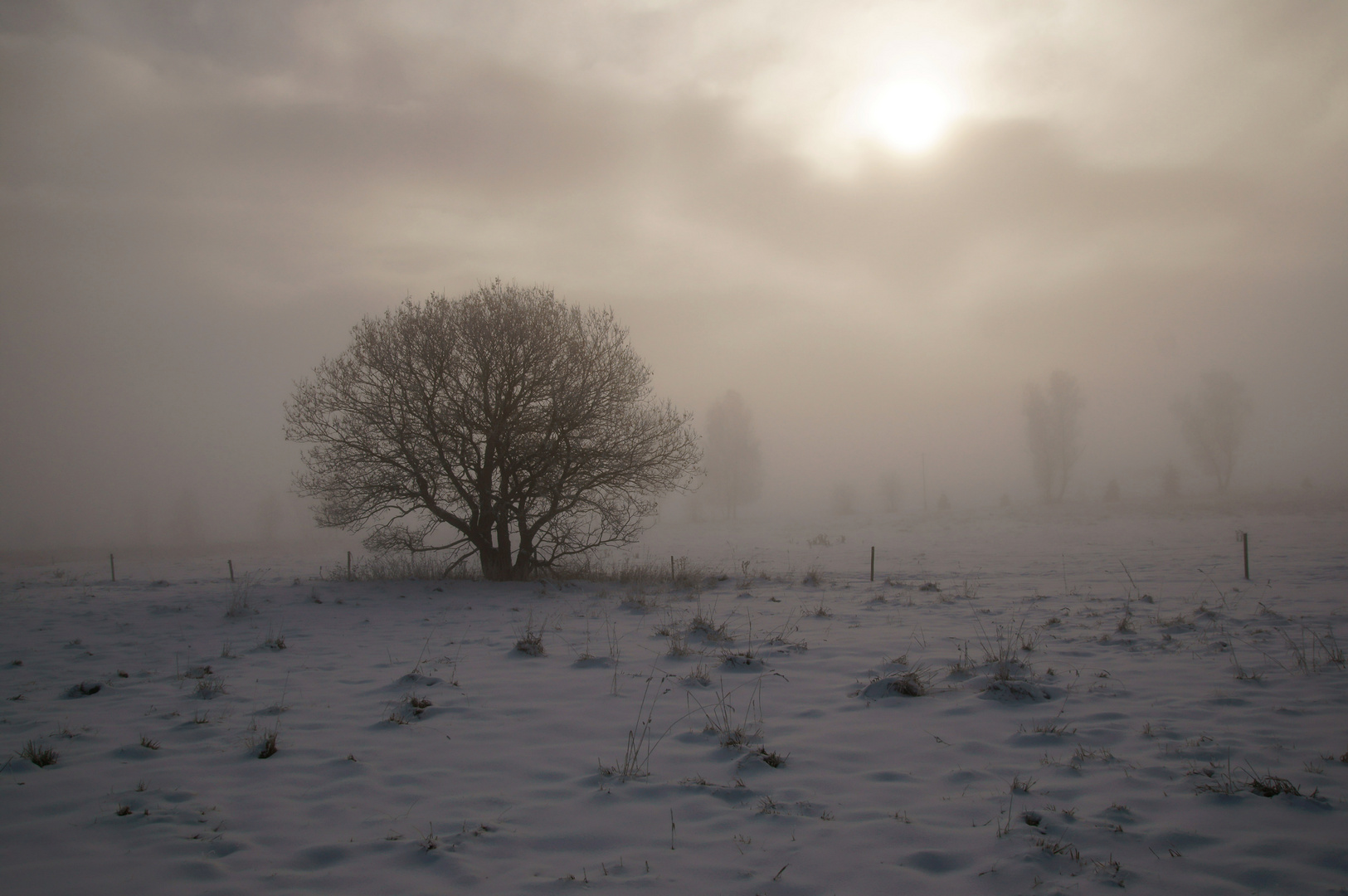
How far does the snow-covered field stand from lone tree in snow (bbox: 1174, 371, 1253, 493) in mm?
67113

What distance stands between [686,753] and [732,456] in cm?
6940

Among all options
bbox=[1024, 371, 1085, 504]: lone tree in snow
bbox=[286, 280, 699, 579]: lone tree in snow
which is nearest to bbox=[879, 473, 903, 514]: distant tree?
bbox=[1024, 371, 1085, 504]: lone tree in snow

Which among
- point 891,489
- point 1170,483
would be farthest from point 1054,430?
point 891,489

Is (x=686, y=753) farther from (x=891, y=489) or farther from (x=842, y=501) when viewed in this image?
(x=891, y=489)

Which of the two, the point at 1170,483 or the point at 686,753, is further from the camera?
the point at 1170,483

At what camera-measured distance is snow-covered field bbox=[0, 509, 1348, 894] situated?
3.69 m

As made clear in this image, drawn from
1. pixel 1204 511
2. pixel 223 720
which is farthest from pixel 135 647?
pixel 1204 511

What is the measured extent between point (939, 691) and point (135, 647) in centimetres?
1146

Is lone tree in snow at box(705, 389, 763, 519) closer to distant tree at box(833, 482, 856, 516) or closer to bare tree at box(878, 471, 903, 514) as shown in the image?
distant tree at box(833, 482, 856, 516)

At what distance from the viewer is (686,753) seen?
17.7 ft

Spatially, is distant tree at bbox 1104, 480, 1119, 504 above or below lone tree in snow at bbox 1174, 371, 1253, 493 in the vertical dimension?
below

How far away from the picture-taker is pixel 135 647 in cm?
959

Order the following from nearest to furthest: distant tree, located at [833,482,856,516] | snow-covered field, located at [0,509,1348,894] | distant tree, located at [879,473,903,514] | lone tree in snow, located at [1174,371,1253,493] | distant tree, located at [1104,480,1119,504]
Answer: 1. snow-covered field, located at [0,509,1348,894]
2. distant tree, located at [1104,480,1119,504]
3. lone tree in snow, located at [1174,371,1253,493]
4. distant tree, located at [833,482,856,516]
5. distant tree, located at [879,473,903,514]

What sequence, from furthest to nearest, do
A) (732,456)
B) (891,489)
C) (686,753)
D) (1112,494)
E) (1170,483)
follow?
(891,489) < (732,456) < (1112,494) < (1170,483) < (686,753)
